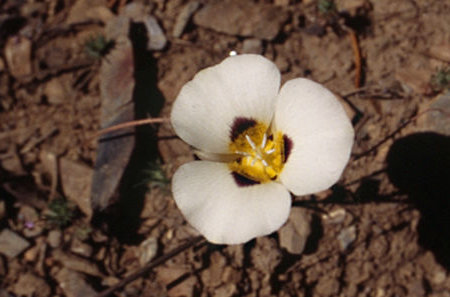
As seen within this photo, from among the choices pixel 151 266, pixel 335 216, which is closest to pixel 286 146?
pixel 335 216

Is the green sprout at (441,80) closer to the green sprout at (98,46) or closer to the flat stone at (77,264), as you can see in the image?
the green sprout at (98,46)

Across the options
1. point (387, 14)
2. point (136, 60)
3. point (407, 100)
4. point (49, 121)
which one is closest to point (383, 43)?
point (387, 14)

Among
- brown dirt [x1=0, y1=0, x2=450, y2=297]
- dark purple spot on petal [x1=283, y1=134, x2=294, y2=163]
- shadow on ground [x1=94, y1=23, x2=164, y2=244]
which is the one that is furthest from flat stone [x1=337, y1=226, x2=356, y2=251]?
shadow on ground [x1=94, y1=23, x2=164, y2=244]

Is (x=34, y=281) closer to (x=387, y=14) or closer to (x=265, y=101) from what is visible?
(x=265, y=101)

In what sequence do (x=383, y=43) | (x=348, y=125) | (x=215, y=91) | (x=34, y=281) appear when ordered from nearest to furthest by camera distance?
(x=348, y=125) → (x=215, y=91) → (x=34, y=281) → (x=383, y=43)

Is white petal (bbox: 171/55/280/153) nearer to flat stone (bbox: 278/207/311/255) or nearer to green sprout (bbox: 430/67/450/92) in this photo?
flat stone (bbox: 278/207/311/255)

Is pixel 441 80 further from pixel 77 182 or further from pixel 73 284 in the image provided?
pixel 73 284

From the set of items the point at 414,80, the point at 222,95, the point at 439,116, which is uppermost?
the point at 222,95
